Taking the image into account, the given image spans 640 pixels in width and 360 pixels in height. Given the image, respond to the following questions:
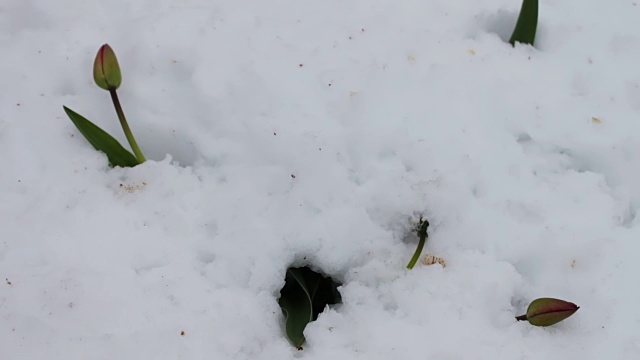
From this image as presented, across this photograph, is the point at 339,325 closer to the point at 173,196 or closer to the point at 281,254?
the point at 281,254

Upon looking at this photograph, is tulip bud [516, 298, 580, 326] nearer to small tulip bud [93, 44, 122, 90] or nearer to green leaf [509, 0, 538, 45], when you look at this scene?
green leaf [509, 0, 538, 45]

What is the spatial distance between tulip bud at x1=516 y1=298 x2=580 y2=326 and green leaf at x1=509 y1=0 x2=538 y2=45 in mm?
689

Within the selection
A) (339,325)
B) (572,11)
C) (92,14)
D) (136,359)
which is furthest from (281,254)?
(572,11)

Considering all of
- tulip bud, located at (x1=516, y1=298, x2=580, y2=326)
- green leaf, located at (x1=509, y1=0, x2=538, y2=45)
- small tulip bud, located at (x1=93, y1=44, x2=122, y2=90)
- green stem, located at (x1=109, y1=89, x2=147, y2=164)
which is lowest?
green stem, located at (x1=109, y1=89, x2=147, y2=164)

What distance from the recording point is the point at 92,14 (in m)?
1.54

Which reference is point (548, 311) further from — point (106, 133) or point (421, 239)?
point (106, 133)

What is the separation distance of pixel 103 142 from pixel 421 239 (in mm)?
635

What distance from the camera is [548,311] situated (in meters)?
1.14

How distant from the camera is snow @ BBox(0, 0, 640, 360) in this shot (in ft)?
3.79

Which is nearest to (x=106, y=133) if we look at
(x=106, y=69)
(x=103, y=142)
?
(x=103, y=142)

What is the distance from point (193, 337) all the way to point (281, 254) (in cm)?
22

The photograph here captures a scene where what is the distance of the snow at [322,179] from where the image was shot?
115 cm

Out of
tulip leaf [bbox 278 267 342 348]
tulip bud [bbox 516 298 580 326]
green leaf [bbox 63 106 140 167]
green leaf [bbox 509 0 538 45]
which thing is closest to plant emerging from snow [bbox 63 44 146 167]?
green leaf [bbox 63 106 140 167]

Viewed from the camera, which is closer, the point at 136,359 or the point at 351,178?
the point at 136,359
